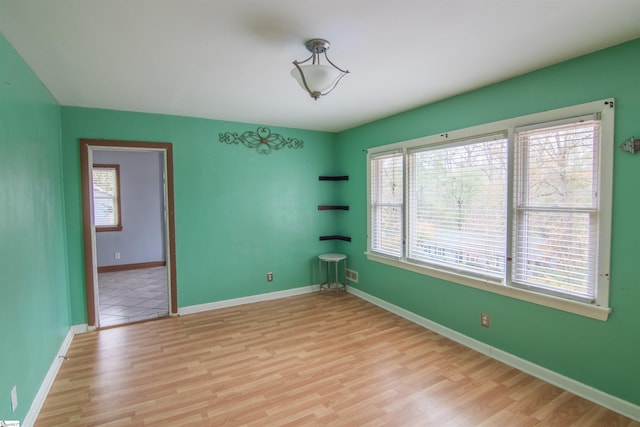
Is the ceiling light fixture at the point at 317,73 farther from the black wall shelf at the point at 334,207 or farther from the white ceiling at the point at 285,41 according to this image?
the black wall shelf at the point at 334,207

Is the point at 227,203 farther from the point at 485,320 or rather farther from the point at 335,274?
the point at 485,320

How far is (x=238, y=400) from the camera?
7.61 feet

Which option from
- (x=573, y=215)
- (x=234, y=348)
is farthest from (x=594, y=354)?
(x=234, y=348)

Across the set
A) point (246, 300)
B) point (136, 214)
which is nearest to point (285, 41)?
point (246, 300)

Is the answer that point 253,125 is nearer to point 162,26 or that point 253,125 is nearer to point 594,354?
point 162,26

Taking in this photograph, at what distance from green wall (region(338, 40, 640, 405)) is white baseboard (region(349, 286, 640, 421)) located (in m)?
0.04

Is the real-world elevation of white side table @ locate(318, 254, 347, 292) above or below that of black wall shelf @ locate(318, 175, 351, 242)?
below

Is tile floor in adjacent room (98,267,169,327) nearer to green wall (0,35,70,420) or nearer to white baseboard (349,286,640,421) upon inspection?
Answer: green wall (0,35,70,420)

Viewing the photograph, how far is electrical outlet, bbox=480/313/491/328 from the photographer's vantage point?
293 cm

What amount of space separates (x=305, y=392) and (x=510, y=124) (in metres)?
2.71

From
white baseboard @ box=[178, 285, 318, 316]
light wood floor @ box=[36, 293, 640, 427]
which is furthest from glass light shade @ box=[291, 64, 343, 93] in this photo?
white baseboard @ box=[178, 285, 318, 316]

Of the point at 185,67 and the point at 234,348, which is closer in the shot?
the point at 185,67

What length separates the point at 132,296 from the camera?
4.80m

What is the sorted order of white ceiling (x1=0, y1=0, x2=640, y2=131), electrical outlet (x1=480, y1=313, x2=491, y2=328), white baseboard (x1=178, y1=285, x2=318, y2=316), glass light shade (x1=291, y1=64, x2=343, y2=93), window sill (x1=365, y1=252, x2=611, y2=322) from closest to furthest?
white ceiling (x1=0, y1=0, x2=640, y2=131), glass light shade (x1=291, y1=64, x2=343, y2=93), window sill (x1=365, y1=252, x2=611, y2=322), electrical outlet (x1=480, y1=313, x2=491, y2=328), white baseboard (x1=178, y1=285, x2=318, y2=316)
